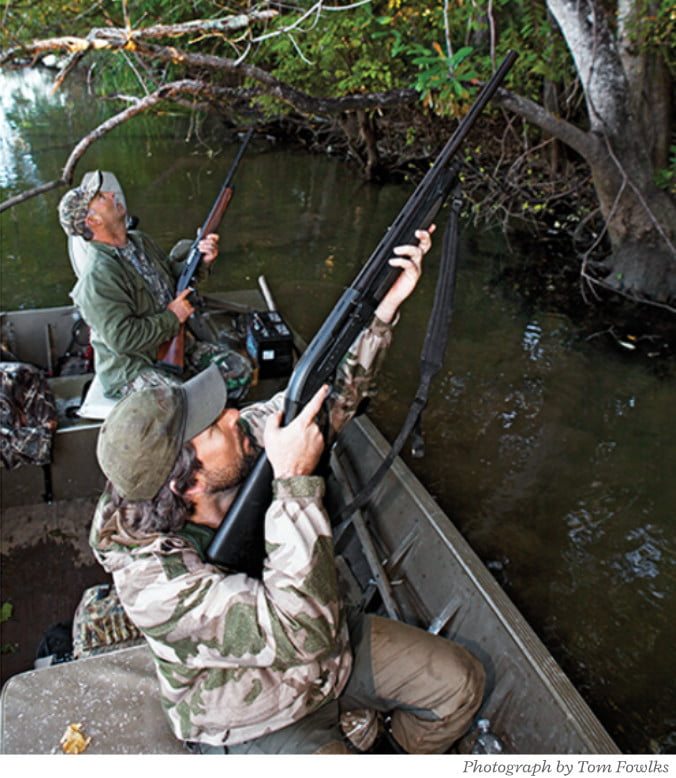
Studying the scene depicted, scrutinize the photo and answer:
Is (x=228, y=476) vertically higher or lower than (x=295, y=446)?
lower

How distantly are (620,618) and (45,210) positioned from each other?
430 inches

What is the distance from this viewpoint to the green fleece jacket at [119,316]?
11.2ft

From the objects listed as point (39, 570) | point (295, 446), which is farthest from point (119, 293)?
point (295, 446)

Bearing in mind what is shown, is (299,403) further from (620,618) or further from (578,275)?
(578,275)

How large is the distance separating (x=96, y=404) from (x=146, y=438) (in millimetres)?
2304

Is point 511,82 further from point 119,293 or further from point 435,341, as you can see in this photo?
point 435,341

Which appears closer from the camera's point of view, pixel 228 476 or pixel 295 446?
pixel 295 446

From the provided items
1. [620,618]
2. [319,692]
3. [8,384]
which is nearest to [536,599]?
[620,618]

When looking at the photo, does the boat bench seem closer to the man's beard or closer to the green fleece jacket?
the man's beard

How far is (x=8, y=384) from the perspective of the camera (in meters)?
3.57

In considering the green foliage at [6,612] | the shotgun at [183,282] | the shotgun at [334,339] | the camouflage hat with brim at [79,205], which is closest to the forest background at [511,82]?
the shotgun at [183,282]

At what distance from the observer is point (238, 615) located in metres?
1.69

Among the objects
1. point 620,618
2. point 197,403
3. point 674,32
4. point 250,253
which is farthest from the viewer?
point 250,253

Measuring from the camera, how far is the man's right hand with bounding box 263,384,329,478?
1.79m
